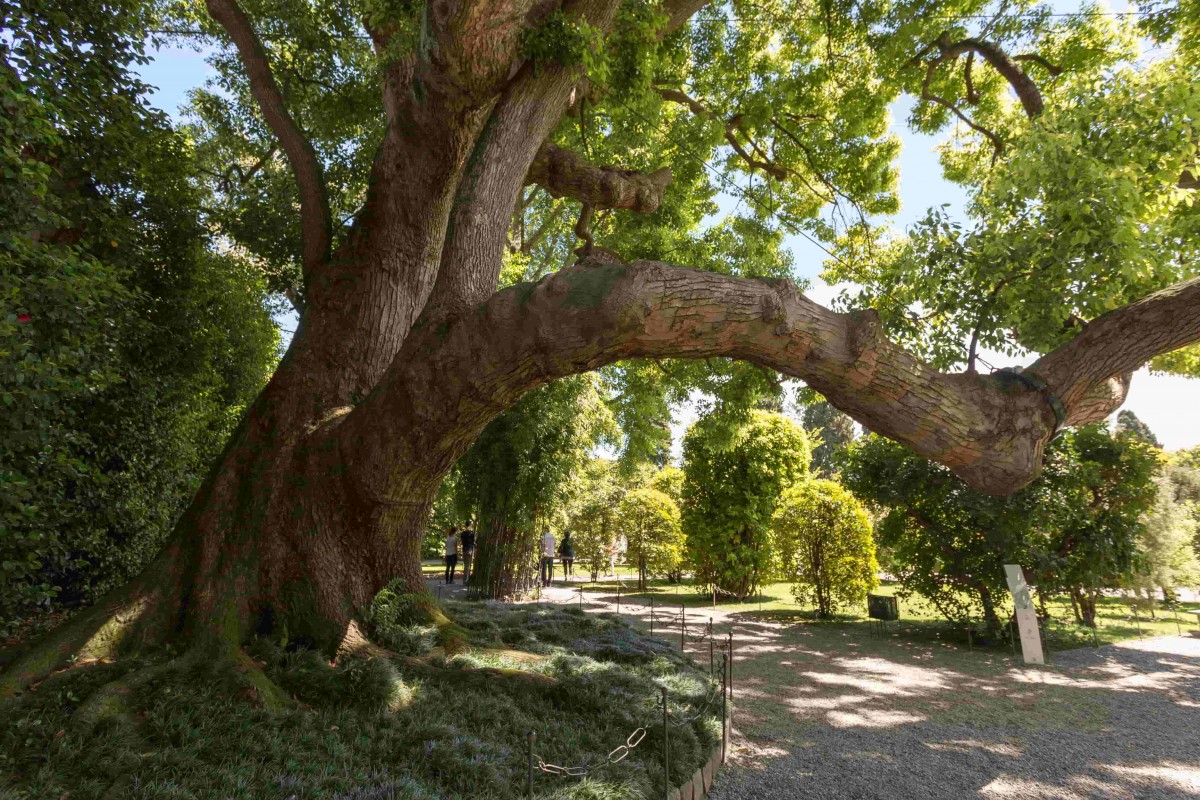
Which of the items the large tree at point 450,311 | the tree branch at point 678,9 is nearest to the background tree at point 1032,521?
the large tree at point 450,311

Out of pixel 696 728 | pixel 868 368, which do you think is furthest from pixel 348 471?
pixel 868 368

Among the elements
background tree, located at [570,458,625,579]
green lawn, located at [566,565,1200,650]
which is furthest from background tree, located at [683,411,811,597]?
background tree, located at [570,458,625,579]

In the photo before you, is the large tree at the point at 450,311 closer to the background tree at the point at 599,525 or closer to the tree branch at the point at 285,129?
the tree branch at the point at 285,129

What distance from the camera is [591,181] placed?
639 cm

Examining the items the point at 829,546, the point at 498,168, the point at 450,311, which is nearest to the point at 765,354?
the point at 450,311

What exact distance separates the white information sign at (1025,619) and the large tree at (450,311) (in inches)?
74.7

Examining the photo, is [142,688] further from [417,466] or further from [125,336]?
[125,336]

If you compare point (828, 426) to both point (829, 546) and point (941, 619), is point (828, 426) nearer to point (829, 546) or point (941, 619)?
point (829, 546)

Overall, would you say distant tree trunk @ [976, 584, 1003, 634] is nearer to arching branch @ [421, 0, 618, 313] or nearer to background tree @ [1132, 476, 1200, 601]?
background tree @ [1132, 476, 1200, 601]

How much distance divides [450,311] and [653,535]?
16.0 metres

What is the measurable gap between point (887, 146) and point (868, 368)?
27.8ft

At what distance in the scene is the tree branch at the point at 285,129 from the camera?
551cm

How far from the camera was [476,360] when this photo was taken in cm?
380

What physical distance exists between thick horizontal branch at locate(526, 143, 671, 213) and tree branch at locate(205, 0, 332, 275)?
81.1 inches
